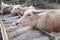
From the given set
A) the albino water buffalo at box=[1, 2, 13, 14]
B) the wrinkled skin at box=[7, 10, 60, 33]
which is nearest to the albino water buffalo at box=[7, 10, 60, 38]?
the wrinkled skin at box=[7, 10, 60, 33]

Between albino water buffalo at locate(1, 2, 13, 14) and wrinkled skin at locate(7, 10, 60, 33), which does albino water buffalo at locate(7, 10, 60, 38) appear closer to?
wrinkled skin at locate(7, 10, 60, 33)

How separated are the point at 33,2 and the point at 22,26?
2958 mm

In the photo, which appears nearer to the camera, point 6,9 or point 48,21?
point 48,21

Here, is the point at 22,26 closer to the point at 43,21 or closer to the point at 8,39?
the point at 43,21

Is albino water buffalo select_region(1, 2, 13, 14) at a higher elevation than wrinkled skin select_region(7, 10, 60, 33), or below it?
below

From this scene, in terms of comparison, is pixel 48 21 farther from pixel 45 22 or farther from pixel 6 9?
pixel 6 9

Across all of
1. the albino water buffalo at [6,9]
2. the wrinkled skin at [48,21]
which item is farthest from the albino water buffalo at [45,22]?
the albino water buffalo at [6,9]

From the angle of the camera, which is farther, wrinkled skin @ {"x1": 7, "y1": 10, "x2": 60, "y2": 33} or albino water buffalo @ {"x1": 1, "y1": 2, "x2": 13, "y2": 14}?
albino water buffalo @ {"x1": 1, "y1": 2, "x2": 13, "y2": 14}

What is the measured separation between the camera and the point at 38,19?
2.17 meters

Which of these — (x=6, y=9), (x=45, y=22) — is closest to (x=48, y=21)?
(x=45, y=22)

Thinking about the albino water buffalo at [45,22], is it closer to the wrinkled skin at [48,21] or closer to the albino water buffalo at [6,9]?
the wrinkled skin at [48,21]

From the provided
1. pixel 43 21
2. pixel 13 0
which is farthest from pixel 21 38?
pixel 13 0

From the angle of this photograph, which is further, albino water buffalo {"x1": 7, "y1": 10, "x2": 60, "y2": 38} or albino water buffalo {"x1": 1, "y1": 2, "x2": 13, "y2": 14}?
albino water buffalo {"x1": 1, "y1": 2, "x2": 13, "y2": 14}

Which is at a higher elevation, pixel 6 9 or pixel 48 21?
pixel 48 21
